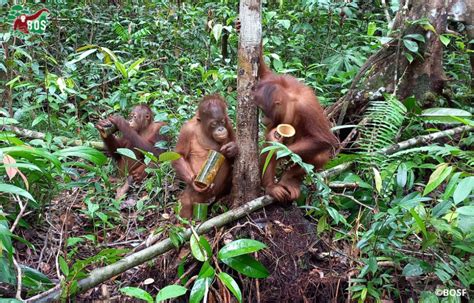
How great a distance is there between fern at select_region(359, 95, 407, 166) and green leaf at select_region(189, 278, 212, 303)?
5.22ft

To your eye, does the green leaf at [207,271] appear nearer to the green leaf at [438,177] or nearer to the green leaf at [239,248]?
the green leaf at [239,248]

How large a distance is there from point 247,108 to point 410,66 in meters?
2.18

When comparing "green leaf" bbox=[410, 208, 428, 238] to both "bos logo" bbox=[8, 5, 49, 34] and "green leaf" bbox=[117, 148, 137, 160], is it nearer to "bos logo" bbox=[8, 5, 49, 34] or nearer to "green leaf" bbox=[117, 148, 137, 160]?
"green leaf" bbox=[117, 148, 137, 160]

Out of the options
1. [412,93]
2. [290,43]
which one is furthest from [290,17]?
[412,93]

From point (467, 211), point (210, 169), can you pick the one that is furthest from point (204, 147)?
point (467, 211)

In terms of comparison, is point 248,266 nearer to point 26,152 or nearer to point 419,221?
point 419,221

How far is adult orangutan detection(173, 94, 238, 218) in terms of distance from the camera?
3883 mm

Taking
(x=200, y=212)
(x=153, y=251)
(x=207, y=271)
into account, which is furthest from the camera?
(x=200, y=212)

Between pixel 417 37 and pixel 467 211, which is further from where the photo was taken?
pixel 417 37

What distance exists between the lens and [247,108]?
3.38 m

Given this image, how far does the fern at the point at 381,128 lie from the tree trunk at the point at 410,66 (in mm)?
459

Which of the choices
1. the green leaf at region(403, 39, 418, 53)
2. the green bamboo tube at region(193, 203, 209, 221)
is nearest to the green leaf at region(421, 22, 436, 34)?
the green leaf at region(403, 39, 418, 53)

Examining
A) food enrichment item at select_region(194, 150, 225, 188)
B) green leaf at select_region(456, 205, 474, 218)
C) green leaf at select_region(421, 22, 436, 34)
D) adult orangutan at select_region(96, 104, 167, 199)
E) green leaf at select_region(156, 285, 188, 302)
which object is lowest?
adult orangutan at select_region(96, 104, 167, 199)

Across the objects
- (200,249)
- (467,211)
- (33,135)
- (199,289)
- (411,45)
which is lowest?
(33,135)
